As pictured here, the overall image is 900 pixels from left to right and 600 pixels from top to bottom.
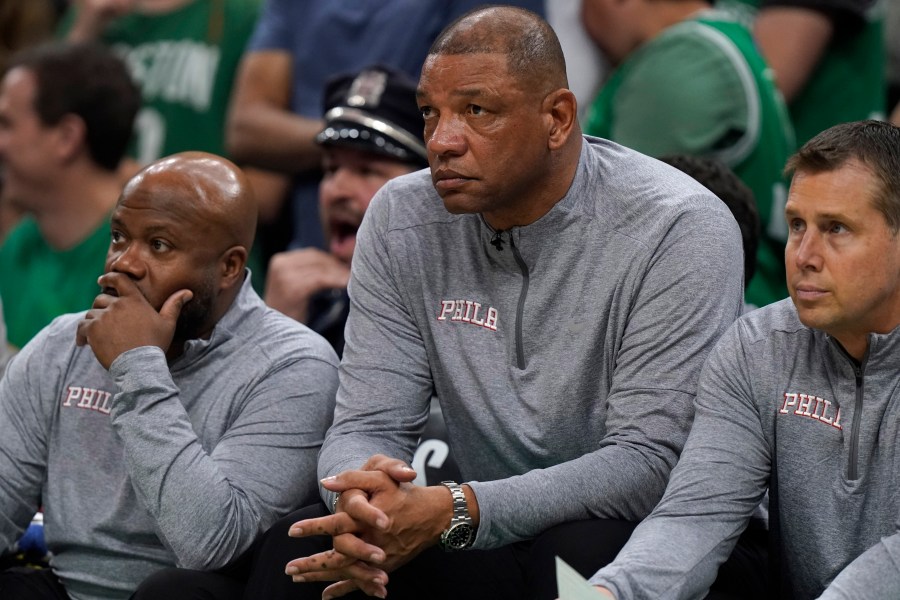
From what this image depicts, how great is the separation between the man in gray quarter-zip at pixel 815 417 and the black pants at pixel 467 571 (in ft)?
0.34

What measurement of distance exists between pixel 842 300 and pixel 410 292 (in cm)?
90

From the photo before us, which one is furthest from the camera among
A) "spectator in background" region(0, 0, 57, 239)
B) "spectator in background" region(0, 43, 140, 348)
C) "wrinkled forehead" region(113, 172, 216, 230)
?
"spectator in background" region(0, 0, 57, 239)

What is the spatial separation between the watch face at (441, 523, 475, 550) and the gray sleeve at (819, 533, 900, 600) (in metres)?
0.63

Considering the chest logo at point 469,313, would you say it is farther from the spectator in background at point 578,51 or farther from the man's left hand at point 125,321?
the spectator in background at point 578,51

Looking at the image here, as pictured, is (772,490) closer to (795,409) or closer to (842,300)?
(795,409)

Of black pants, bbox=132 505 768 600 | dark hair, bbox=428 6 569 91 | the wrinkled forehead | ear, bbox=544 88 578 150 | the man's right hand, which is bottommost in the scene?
black pants, bbox=132 505 768 600

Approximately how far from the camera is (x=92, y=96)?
4805mm

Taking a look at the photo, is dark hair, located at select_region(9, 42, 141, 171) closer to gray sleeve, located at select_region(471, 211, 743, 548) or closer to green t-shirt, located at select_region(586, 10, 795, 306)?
green t-shirt, located at select_region(586, 10, 795, 306)

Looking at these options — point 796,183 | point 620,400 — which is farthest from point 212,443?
point 796,183

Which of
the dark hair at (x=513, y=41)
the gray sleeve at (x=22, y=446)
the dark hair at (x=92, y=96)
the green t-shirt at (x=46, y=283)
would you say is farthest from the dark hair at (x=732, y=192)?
the dark hair at (x=92, y=96)

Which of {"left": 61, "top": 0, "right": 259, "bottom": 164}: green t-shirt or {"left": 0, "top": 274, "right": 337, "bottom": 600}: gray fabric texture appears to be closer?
{"left": 0, "top": 274, "right": 337, "bottom": 600}: gray fabric texture

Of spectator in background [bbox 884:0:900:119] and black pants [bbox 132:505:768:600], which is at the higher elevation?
spectator in background [bbox 884:0:900:119]

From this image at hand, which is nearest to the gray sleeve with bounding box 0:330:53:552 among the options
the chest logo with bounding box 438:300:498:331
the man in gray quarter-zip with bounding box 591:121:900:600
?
the chest logo with bounding box 438:300:498:331

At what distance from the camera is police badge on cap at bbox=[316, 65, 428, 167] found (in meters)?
3.93
